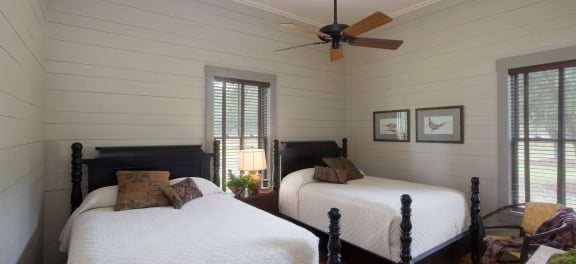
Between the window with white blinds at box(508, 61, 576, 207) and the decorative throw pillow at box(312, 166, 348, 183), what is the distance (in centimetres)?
180

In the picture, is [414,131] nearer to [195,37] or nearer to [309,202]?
[309,202]

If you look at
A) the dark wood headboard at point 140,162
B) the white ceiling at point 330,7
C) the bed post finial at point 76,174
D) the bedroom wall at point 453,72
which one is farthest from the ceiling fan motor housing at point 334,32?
the bed post finial at point 76,174

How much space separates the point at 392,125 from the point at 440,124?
67cm

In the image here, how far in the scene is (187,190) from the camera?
8.78ft

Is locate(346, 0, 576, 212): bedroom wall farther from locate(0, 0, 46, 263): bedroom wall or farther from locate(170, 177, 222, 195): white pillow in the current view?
locate(0, 0, 46, 263): bedroom wall

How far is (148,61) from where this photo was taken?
3.09 meters

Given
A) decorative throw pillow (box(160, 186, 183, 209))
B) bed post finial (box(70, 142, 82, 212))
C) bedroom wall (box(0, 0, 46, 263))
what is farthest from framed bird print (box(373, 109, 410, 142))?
bedroom wall (box(0, 0, 46, 263))

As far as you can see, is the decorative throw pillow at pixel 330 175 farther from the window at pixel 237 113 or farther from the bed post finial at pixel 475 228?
the bed post finial at pixel 475 228

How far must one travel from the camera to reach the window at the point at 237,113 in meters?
3.51

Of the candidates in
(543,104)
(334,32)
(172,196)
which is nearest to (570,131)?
(543,104)

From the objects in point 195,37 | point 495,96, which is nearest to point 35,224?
point 195,37

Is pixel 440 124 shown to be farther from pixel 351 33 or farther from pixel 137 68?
pixel 137 68

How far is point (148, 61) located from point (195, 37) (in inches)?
23.9

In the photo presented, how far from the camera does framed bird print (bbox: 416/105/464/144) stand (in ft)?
11.4
